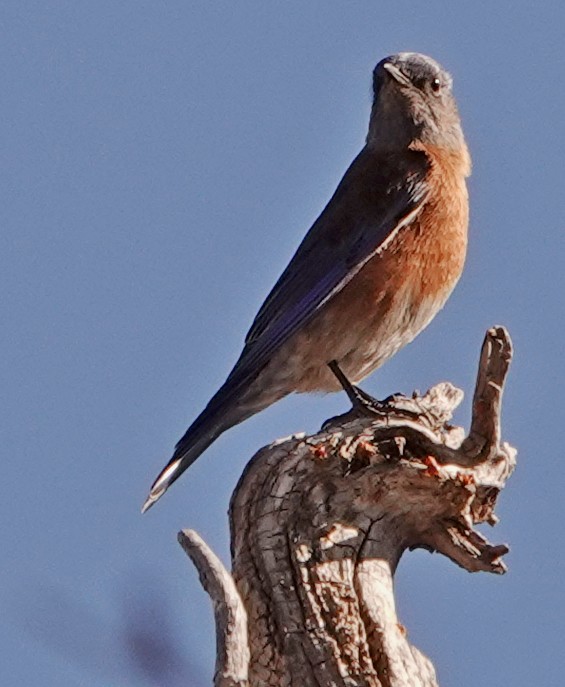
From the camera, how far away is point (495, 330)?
5.82m

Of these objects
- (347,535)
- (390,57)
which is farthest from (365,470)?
(390,57)

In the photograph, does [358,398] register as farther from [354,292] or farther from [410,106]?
[410,106]

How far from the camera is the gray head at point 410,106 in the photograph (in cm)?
878

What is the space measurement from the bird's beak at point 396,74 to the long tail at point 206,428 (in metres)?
2.27

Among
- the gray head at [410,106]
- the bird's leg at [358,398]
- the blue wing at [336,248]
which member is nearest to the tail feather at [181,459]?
the blue wing at [336,248]

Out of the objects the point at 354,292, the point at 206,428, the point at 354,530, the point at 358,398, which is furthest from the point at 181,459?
the point at 354,530

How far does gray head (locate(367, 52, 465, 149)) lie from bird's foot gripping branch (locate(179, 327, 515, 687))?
9.56 feet

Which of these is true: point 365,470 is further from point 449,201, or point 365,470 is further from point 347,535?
point 449,201

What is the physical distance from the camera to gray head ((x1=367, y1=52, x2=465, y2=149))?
8.78 metres

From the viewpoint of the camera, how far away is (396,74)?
8805mm

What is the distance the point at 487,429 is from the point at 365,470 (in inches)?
21.7

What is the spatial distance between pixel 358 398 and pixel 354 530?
1.86 m

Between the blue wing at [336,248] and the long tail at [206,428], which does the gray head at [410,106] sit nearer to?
the blue wing at [336,248]

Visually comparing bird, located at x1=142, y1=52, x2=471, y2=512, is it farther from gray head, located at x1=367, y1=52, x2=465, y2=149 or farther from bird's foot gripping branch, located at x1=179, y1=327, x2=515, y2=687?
bird's foot gripping branch, located at x1=179, y1=327, x2=515, y2=687
